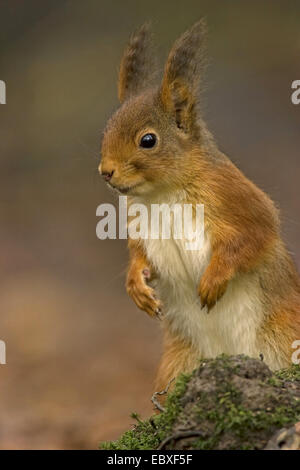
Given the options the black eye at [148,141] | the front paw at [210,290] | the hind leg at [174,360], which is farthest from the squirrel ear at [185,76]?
the hind leg at [174,360]

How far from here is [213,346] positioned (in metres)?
3.92

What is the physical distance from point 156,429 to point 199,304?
1.10 m

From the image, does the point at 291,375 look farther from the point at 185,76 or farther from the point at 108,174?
the point at 185,76

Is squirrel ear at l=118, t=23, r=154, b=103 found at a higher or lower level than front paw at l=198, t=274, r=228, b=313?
higher

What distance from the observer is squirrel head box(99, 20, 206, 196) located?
11.5 feet

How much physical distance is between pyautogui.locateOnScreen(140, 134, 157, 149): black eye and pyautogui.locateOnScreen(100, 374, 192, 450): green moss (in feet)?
3.71

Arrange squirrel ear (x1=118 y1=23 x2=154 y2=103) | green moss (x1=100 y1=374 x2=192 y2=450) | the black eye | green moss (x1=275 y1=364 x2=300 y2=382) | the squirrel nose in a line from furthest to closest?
squirrel ear (x1=118 y1=23 x2=154 y2=103) → the black eye → the squirrel nose → green moss (x1=275 y1=364 x2=300 y2=382) → green moss (x1=100 y1=374 x2=192 y2=450)

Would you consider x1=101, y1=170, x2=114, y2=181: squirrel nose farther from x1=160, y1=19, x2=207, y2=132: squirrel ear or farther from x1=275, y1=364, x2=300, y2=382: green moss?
x1=275, y1=364, x2=300, y2=382: green moss

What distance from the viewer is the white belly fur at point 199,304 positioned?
3.79m

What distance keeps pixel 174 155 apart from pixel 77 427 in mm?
2619

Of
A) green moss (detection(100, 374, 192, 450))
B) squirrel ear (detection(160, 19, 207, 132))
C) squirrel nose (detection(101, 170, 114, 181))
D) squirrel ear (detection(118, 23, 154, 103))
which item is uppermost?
squirrel ear (detection(118, 23, 154, 103))

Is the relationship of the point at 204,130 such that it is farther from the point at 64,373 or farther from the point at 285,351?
the point at 64,373

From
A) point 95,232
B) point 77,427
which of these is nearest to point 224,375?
point 77,427

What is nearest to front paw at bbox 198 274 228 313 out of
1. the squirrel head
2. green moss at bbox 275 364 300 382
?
the squirrel head
